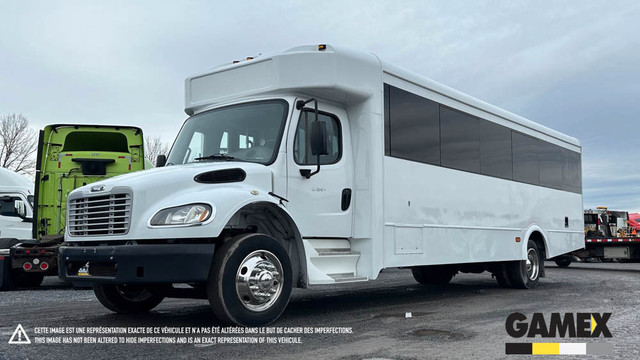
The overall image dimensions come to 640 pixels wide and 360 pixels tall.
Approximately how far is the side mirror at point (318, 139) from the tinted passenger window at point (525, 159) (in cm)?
582

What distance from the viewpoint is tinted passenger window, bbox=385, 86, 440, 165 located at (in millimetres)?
8648

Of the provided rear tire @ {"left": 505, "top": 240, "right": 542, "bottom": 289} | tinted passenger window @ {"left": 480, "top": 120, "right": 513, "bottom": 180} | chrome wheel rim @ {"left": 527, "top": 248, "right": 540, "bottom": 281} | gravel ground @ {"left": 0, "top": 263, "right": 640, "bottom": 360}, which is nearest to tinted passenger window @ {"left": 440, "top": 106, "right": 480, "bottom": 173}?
tinted passenger window @ {"left": 480, "top": 120, "right": 513, "bottom": 180}

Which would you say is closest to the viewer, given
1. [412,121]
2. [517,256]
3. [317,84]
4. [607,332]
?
[607,332]

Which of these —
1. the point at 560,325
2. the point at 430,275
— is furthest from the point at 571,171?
the point at 560,325

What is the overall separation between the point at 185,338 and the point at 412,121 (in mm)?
4619

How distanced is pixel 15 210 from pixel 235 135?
1125 cm

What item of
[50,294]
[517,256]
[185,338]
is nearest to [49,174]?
[50,294]

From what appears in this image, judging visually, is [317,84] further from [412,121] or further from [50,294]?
[50,294]

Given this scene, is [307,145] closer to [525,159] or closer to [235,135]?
[235,135]

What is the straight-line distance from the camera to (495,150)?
1125 cm

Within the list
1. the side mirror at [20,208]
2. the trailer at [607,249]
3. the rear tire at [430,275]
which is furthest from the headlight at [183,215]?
the trailer at [607,249]

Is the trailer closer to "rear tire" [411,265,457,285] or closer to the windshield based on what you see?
"rear tire" [411,265,457,285]

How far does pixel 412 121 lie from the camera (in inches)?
357

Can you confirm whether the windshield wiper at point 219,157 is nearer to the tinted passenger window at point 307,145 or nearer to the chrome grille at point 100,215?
the tinted passenger window at point 307,145
